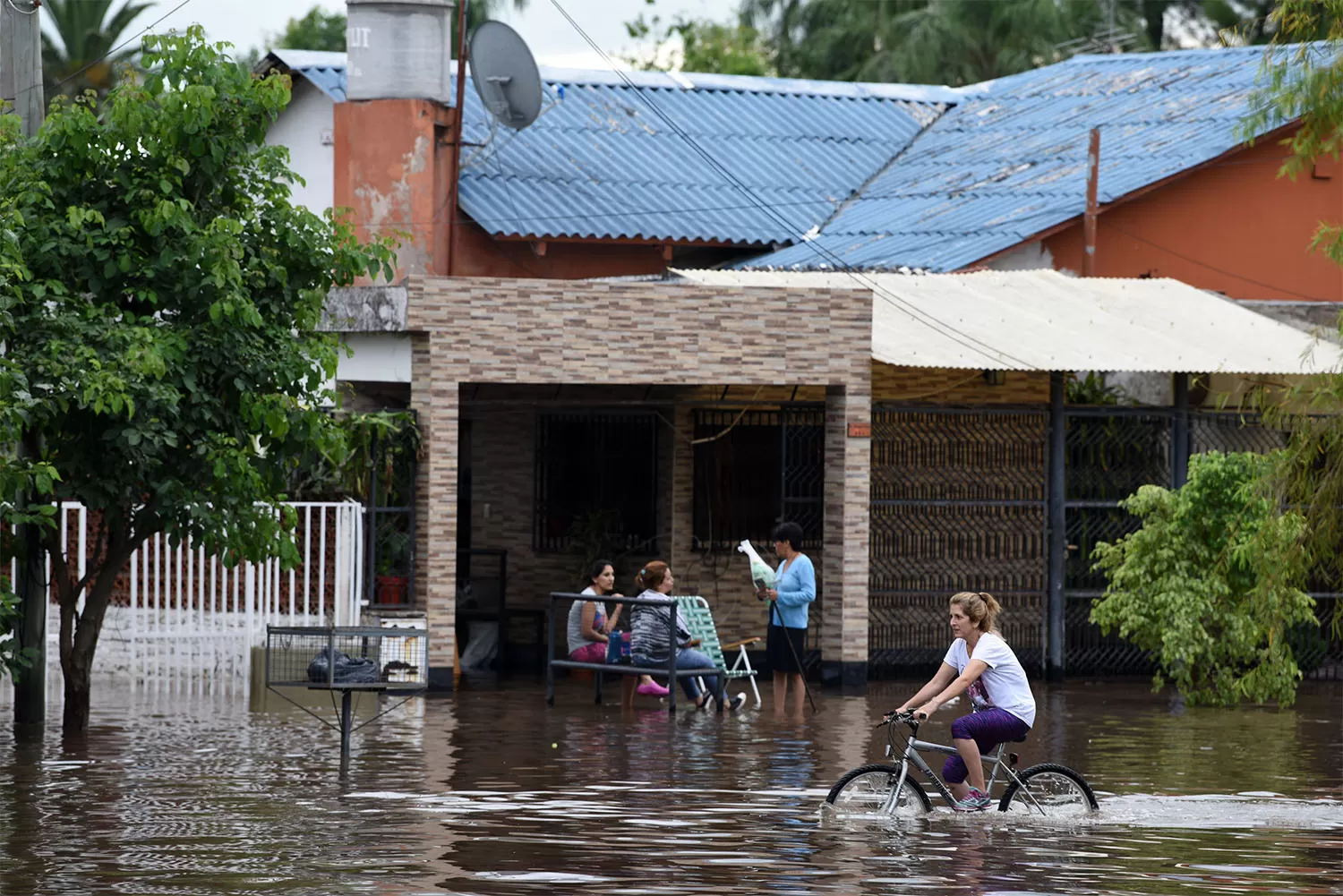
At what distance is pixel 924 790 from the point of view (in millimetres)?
12766

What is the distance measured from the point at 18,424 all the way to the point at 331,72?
15497 mm

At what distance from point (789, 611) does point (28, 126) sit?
23.6 ft

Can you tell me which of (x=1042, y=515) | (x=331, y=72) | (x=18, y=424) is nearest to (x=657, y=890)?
(x=18, y=424)

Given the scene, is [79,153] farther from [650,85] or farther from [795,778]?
[650,85]

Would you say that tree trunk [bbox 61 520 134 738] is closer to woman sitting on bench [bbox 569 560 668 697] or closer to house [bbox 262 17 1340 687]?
house [bbox 262 17 1340 687]

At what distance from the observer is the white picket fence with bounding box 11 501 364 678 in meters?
20.1

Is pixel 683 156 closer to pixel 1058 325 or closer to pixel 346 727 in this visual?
pixel 1058 325

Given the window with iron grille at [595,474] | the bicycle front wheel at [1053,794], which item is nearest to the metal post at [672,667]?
the window with iron grille at [595,474]

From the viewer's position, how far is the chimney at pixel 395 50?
2467cm

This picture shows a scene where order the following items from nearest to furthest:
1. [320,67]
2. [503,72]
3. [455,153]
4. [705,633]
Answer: [705,633]
[503,72]
[455,153]
[320,67]

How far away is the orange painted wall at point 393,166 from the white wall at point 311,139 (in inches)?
187

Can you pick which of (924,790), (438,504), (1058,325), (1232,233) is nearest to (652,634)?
(438,504)

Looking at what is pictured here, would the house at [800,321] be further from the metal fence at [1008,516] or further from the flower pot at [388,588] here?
the flower pot at [388,588]

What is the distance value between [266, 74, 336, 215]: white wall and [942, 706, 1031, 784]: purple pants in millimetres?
19084
